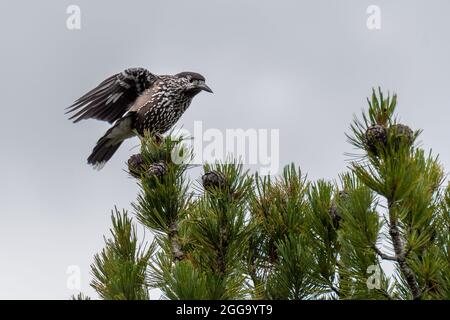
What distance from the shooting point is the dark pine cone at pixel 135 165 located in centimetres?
514

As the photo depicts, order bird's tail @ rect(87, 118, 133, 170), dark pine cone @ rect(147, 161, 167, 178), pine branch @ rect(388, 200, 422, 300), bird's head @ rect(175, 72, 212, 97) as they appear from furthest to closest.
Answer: bird's head @ rect(175, 72, 212, 97)
bird's tail @ rect(87, 118, 133, 170)
dark pine cone @ rect(147, 161, 167, 178)
pine branch @ rect(388, 200, 422, 300)

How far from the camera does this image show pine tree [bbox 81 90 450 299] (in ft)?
12.8

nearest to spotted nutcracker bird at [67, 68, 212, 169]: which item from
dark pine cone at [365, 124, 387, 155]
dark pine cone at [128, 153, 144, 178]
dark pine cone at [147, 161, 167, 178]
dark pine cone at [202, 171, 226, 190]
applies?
dark pine cone at [128, 153, 144, 178]

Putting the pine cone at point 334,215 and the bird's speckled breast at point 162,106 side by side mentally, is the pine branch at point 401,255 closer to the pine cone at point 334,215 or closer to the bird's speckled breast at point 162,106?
the pine cone at point 334,215

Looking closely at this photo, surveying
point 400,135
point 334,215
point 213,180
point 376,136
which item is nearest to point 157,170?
point 213,180

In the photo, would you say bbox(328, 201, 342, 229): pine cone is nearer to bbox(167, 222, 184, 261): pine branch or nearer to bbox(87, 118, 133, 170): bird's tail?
bbox(167, 222, 184, 261): pine branch

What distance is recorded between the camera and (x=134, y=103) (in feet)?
29.6

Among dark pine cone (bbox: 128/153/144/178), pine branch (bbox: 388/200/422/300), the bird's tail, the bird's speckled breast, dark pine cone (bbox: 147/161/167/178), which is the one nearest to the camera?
pine branch (bbox: 388/200/422/300)

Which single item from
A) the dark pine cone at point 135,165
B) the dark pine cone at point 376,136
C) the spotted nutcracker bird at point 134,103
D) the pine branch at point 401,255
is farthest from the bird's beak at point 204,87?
the pine branch at point 401,255

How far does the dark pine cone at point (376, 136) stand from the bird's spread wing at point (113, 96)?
515 centimetres

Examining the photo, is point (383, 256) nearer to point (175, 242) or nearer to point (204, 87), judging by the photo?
point (175, 242)
